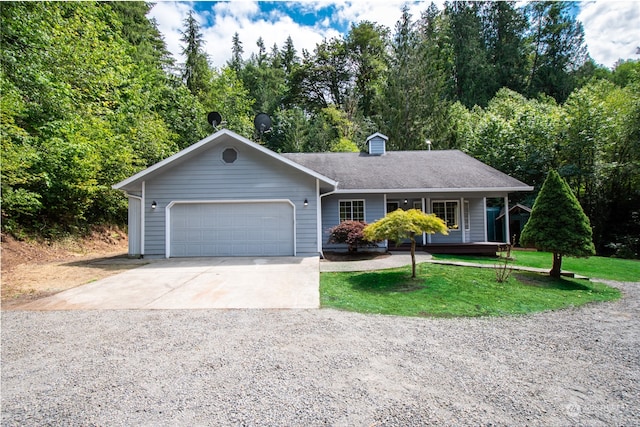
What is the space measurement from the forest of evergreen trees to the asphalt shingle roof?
19.0 feet

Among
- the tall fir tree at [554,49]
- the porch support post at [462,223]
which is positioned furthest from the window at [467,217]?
the tall fir tree at [554,49]

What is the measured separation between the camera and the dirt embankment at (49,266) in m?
6.50

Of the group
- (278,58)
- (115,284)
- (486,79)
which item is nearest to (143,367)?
(115,284)

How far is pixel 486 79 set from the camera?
30516mm

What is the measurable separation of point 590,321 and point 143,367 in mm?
6311

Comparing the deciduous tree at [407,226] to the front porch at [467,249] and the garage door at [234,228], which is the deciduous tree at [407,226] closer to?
the garage door at [234,228]

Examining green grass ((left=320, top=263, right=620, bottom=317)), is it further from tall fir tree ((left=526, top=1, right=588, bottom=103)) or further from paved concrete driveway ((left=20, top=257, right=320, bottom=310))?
tall fir tree ((left=526, top=1, right=588, bottom=103))

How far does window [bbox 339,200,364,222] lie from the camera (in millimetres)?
12703

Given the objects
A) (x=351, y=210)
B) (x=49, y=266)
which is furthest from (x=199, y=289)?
(x=351, y=210)

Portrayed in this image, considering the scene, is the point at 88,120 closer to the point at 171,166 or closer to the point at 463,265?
the point at 171,166

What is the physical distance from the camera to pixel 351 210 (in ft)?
41.8

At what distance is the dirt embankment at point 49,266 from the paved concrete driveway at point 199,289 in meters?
0.64

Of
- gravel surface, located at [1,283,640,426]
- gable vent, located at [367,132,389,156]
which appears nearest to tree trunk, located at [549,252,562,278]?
gravel surface, located at [1,283,640,426]

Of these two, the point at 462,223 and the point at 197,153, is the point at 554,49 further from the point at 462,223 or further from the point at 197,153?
the point at 197,153
